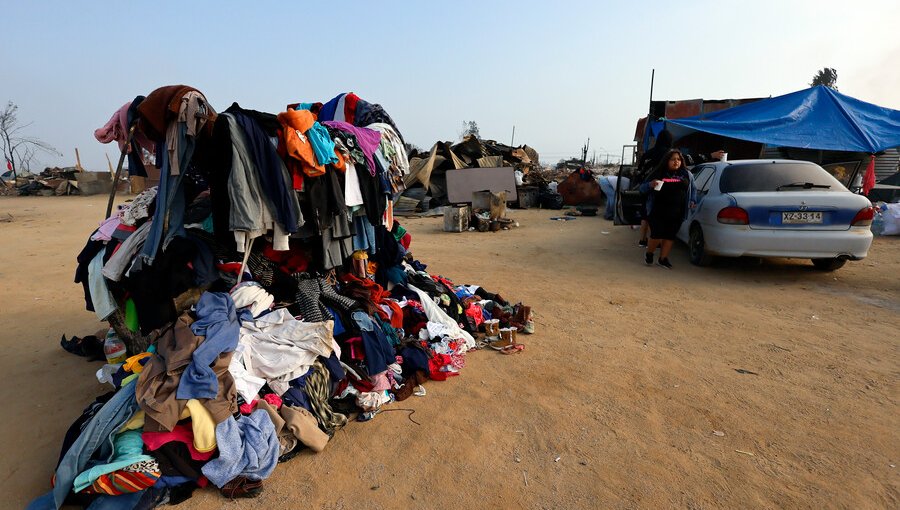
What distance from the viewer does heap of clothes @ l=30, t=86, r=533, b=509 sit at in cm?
242

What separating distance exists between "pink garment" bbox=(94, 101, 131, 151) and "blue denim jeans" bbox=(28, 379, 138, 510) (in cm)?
173

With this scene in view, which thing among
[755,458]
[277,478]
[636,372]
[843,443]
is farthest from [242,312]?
[843,443]

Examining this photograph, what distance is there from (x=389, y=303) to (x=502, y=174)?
39.9ft

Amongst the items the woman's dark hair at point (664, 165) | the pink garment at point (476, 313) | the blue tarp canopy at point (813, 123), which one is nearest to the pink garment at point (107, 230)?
the pink garment at point (476, 313)

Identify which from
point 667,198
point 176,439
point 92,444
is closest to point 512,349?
point 176,439

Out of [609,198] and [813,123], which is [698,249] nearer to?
[813,123]

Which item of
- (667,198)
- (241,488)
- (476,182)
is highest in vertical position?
(476,182)

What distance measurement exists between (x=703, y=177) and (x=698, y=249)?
1214 mm

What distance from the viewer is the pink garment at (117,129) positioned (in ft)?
10.3

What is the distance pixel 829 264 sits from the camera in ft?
21.1

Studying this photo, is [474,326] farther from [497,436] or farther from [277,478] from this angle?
[277,478]

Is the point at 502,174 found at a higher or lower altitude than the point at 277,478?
higher

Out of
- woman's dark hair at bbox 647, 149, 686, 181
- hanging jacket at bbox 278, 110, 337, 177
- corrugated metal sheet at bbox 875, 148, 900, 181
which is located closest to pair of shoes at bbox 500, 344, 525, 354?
hanging jacket at bbox 278, 110, 337, 177

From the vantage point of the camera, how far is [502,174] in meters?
15.6
